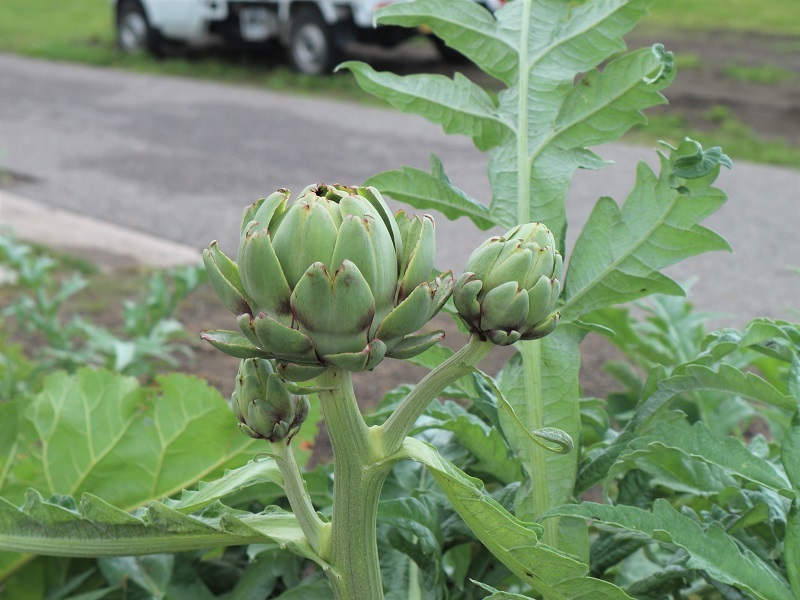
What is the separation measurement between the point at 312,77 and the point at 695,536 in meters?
9.58

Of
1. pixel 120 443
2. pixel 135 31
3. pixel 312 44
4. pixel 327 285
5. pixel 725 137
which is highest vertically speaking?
pixel 327 285

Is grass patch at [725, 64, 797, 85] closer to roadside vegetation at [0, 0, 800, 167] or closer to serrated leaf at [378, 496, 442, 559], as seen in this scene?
roadside vegetation at [0, 0, 800, 167]

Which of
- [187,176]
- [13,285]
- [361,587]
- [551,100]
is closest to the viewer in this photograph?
[361,587]

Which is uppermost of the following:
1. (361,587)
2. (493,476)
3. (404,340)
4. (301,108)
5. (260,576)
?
(404,340)

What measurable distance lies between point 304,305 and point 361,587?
0.91 ft

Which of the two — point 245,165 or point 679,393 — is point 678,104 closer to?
point 245,165

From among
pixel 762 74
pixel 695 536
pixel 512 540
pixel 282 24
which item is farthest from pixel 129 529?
pixel 282 24

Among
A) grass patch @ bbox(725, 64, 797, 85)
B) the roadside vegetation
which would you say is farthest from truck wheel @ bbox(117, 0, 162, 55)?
grass patch @ bbox(725, 64, 797, 85)

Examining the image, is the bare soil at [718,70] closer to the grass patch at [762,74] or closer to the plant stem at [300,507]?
the grass patch at [762,74]

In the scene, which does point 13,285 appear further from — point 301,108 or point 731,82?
point 731,82

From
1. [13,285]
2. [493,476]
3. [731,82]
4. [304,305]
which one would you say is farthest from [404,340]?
[731,82]

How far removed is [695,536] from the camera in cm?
92

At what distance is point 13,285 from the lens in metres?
3.92

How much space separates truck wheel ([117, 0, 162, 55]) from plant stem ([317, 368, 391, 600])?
1172 cm
